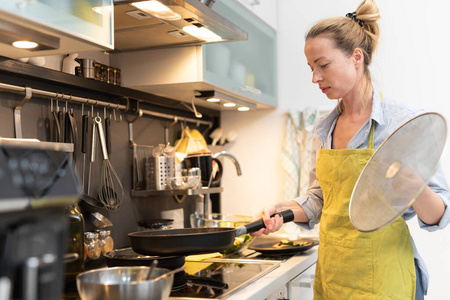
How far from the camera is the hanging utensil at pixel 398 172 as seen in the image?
1.14 metres

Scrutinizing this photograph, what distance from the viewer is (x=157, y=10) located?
1.48 meters

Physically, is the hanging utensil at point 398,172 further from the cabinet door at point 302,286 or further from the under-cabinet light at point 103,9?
the under-cabinet light at point 103,9

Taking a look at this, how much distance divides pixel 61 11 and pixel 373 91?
3.04 ft

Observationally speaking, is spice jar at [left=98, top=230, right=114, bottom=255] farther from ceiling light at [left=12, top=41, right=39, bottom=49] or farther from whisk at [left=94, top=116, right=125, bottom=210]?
ceiling light at [left=12, top=41, right=39, bottom=49]

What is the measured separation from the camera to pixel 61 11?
1104mm

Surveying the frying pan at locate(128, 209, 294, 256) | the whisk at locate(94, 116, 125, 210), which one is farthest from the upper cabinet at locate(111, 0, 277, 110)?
the frying pan at locate(128, 209, 294, 256)

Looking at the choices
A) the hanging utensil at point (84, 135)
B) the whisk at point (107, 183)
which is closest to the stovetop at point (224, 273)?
the whisk at point (107, 183)

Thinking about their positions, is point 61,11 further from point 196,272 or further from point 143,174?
point 143,174

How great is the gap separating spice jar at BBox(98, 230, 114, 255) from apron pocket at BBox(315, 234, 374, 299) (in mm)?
702

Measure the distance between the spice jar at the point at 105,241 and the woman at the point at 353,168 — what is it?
1.70 feet

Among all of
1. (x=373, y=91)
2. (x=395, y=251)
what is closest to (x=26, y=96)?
(x=373, y=91)

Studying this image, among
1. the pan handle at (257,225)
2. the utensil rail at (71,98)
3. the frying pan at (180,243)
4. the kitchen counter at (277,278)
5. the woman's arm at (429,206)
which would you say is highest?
the utensil rail at (71,98)

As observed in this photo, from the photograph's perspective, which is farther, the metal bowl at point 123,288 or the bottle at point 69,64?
the bottle at point 69,64

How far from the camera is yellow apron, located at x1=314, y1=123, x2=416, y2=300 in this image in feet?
4.81
